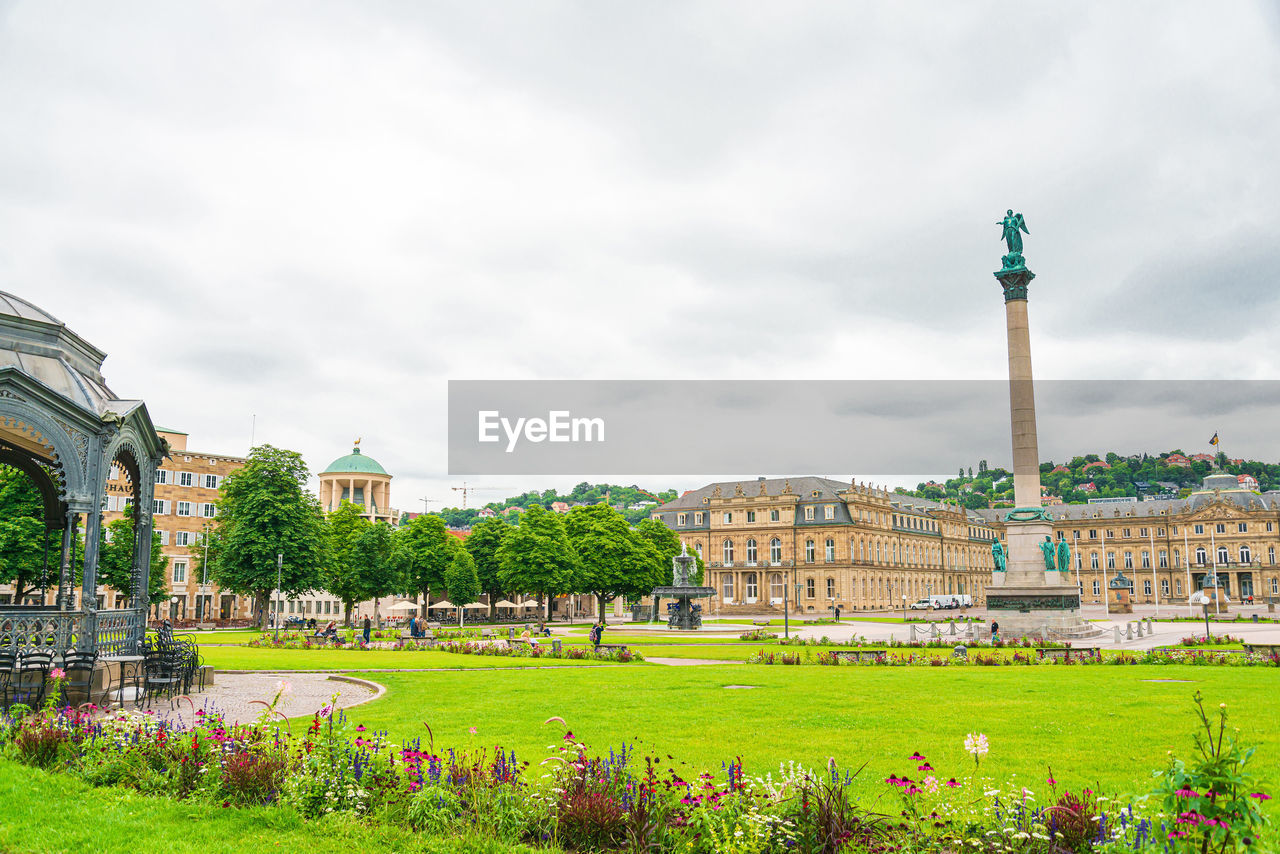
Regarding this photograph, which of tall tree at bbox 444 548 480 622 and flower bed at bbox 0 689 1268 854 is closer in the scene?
flower bed at bbox 0 689 1268 854

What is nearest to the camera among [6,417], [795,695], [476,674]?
[6,417]

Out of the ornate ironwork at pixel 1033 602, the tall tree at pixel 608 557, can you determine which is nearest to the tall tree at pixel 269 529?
the tall tree at pixel 608 557

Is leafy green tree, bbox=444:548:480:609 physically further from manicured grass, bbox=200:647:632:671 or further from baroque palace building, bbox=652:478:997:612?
manicured grass, bbox=200:647:632:671

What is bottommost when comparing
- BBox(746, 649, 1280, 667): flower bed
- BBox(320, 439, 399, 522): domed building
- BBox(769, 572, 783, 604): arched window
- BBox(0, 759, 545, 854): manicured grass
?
BBox(769, 572, 783, 604): arched window

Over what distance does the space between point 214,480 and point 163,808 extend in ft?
313

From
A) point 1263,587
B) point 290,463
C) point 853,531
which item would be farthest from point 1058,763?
point 1263,587

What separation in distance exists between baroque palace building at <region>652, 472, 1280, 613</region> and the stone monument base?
183 ft

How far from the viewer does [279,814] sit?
9680 mm

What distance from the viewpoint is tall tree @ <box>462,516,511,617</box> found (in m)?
96.5

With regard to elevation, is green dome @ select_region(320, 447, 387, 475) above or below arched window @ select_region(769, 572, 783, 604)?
above

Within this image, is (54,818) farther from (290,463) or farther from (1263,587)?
(1263,587)

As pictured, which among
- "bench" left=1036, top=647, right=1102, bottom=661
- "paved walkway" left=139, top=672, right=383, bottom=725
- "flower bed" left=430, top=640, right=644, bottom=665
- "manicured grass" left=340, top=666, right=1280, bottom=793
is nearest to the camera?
"manicured grass" left=340, top=666, right=1280, bottom=793

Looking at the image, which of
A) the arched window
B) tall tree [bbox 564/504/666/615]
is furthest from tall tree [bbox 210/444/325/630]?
the arched window

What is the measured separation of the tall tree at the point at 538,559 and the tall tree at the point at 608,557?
1995 millimetres
